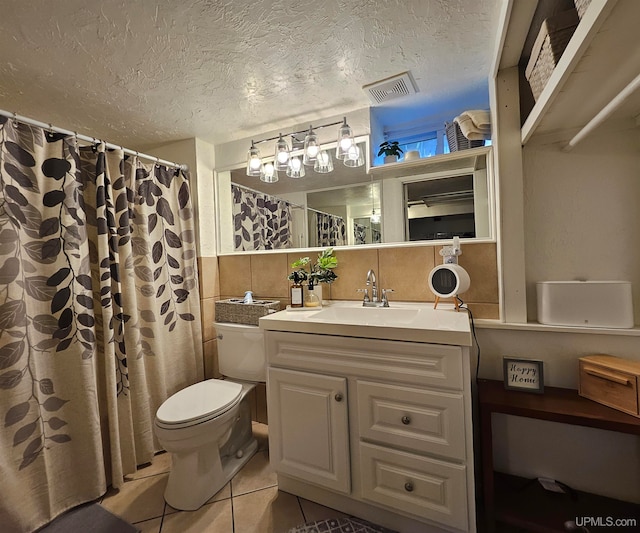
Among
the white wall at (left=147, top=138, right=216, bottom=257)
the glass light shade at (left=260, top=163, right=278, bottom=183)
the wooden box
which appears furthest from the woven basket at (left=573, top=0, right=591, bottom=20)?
the white wall at (left=147, top=138, right=216, bottom=257)

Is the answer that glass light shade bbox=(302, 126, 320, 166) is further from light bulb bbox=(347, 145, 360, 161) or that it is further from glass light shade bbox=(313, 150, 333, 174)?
light bulb bbox=(347, 145, 360, 161)

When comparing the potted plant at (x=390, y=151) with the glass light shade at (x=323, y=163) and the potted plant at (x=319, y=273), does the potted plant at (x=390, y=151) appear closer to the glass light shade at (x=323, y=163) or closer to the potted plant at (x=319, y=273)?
the glass light shade at (x=323, y=163)

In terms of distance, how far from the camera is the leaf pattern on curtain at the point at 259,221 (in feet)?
6.62

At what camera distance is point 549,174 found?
4.25 feet

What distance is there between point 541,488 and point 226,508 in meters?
1.39

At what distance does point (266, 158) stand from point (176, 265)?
3.06 feet

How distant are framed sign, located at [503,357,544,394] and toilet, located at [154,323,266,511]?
4.07ft

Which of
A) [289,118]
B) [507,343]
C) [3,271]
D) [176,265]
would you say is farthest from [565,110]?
[3,271]

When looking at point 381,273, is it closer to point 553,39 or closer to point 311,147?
point 311,147

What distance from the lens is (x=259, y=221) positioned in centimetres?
213

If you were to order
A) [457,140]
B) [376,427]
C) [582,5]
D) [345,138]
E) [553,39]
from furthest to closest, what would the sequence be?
[345,138] → [457,140] → [376,427] → [553,39] → [582,5]

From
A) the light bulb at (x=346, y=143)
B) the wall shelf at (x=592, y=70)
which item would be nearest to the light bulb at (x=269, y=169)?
the light bulb at (x=346, y=143)

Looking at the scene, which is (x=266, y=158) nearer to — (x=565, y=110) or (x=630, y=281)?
(x=565, y=110)

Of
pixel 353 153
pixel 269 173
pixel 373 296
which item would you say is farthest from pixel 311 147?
pixel 373 296
